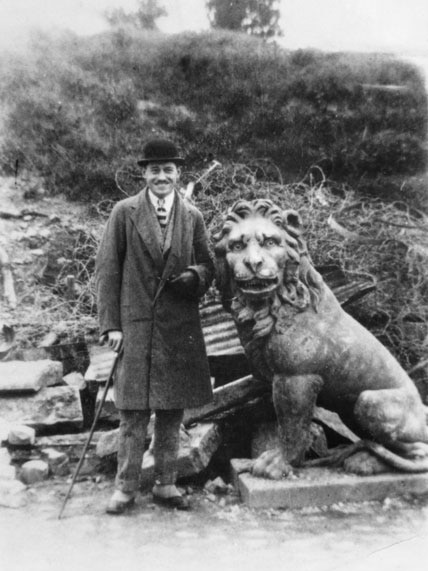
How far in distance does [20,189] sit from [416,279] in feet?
19.7

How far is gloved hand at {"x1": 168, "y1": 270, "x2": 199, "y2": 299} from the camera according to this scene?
3.55 m

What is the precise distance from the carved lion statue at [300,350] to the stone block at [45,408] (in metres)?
1.90

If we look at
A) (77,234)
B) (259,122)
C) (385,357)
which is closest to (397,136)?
(259,122)

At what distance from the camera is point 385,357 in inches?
145

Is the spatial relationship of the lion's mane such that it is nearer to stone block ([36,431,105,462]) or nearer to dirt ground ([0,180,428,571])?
dirt ground ([0,180,428,571])

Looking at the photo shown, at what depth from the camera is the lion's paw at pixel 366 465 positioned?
144 inches

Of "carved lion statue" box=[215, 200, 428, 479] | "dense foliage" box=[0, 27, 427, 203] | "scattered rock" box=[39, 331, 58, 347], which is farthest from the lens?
"dense foliage" box=[0, 27, 427, 203]

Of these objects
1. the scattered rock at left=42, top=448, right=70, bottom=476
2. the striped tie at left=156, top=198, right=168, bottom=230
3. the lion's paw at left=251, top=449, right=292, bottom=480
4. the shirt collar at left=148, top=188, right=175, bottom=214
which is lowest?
the scattered rock at left=42, top=448, right=70, bottom=476

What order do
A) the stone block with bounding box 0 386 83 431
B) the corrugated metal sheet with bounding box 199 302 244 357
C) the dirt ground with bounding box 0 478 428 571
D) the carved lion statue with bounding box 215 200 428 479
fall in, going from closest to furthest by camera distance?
1. the dirt ground with bounding box 0 478 428 571
2. the carved lion statue with bounding box 215 200 428 479
3. the corrugated metal sheet with bounding box 199 302 244 357
4. the stone block with bounding box 0 386 83 431

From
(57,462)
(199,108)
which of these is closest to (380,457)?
(57,462)

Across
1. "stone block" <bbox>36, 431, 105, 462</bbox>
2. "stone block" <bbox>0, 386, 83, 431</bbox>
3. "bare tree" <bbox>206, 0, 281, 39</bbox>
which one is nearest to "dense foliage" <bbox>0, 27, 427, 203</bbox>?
"bare tree" <bbox>206, 0, 281, 39</bbox>

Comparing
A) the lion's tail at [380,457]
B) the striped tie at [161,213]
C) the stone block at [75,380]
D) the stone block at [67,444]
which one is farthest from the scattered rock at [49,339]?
the lion's tail at [380,457]

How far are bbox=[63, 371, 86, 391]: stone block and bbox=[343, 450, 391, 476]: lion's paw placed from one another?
268 cm

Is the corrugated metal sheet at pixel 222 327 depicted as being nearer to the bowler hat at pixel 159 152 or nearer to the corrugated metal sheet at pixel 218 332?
the corrugated metal sheet at pixel 218 332
